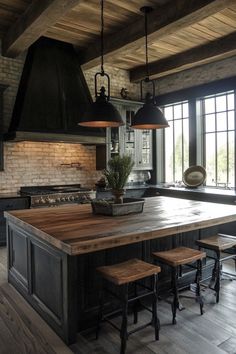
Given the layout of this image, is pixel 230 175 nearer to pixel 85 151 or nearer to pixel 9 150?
pixel 85 151

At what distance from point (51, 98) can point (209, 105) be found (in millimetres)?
3128

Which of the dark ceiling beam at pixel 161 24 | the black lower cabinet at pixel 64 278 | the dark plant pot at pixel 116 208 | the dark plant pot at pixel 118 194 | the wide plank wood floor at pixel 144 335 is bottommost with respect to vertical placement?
the wide plank wood floor at pixel 144 335

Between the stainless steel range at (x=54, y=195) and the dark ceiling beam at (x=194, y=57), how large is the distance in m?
2.89

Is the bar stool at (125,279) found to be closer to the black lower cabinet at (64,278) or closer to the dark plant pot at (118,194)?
the black lower cabinet at (64,278)

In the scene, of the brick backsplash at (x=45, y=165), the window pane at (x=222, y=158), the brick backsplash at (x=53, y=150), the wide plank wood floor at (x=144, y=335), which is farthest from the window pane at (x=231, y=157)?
the wide plank wood floor at (x=144, y=335)

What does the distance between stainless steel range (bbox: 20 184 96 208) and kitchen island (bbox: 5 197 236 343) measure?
4.96 feet

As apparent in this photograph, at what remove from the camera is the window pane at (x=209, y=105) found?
593cm

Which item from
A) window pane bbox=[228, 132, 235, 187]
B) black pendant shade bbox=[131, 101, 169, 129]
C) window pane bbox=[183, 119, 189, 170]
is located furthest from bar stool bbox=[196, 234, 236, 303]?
window pane bbox=[183, 119, 189, 170]

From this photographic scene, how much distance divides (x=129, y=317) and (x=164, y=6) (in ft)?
12.2

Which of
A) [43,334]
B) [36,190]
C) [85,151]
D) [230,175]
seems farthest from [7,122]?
[230,175]

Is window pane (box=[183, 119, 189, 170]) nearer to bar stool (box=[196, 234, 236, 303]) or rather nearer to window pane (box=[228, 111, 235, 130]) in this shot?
window pane (box=[228, 111, 235, 130])

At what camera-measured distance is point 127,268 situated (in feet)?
7.69

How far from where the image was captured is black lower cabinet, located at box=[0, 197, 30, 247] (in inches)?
186

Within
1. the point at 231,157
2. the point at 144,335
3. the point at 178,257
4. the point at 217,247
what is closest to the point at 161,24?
the point at 231,157
